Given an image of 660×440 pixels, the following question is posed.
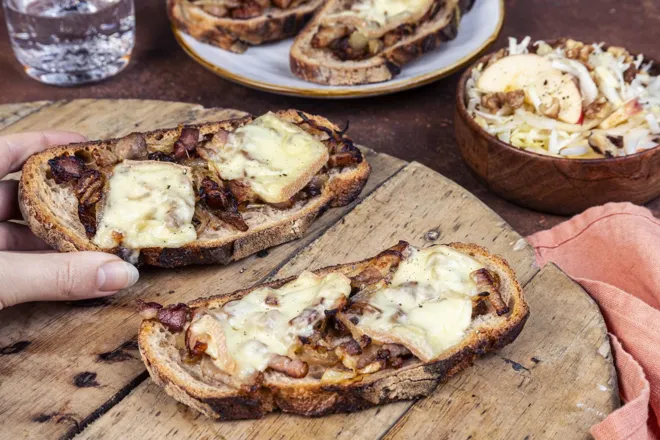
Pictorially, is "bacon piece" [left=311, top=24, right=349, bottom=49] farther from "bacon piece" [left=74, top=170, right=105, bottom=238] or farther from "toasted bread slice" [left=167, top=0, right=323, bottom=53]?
"bacon piece" [left=74, top=170, right=105, bottom=238]

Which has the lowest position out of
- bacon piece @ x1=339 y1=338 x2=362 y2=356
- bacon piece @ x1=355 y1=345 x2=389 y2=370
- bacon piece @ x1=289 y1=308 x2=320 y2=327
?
bacon piece @ x1=355 y1=345 x2=389 y2=370

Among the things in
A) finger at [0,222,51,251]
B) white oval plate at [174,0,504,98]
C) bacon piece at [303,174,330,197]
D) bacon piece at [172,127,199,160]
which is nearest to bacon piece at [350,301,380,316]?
bacon piece at [303,174,330,197]

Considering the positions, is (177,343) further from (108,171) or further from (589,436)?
(589,436)

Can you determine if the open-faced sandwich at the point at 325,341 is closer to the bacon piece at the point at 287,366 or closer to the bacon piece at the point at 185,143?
the bacon piece at the point at 287,366

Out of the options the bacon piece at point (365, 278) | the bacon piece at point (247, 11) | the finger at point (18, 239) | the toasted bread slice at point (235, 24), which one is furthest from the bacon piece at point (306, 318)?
the bacon piece at point (247, 11)

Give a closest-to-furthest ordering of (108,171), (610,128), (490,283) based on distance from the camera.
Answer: (490,283) → (108,171) → (610,128)

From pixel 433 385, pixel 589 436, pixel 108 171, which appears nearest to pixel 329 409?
pixel 433 385
